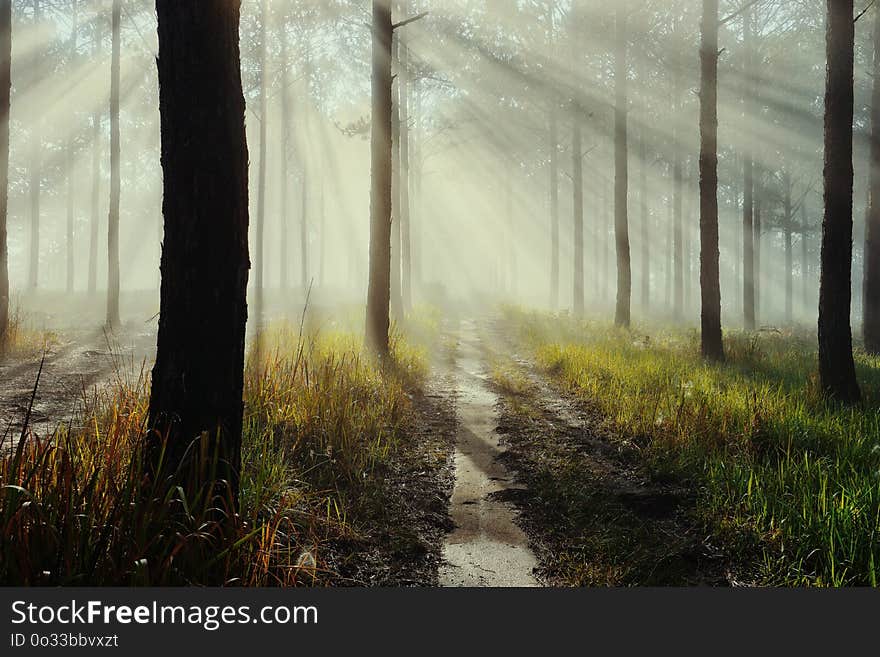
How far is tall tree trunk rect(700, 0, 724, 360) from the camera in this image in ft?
36.1

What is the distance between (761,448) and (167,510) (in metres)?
4.69

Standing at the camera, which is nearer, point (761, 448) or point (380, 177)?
point (761, 448)

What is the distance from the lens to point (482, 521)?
408 cm

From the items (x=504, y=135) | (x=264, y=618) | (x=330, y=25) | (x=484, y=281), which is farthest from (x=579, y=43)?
(x=484, y=281)

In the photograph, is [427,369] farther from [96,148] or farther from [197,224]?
[96,148]

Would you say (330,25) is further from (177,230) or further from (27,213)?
(27,213)

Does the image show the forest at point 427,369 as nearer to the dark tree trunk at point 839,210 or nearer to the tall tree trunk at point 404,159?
the dark tree trunk at point 839,210

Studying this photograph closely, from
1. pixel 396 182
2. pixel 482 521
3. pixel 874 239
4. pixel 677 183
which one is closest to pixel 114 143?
pixel 396 182

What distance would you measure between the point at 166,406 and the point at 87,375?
6.76 meters

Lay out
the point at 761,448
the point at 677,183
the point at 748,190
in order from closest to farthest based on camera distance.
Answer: the point at 761,448, the point at 748,190, the point at 677,183

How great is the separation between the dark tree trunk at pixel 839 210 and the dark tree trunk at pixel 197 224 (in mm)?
7049

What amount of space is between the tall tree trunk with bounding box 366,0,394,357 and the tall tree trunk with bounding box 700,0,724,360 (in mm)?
5942

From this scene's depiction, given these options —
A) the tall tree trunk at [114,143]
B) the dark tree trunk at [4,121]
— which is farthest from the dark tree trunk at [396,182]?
the dark tree trunk at [4,121]

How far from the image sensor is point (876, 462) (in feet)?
14.6
